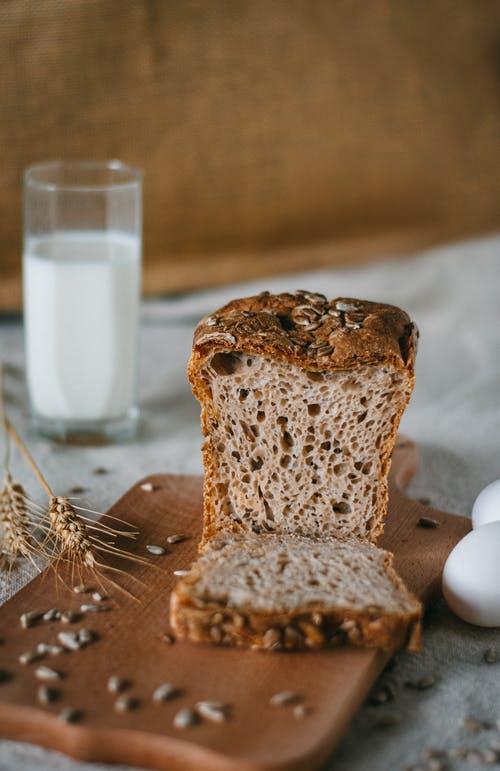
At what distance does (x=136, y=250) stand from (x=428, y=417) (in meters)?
1.34

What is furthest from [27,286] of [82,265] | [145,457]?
[145,457]

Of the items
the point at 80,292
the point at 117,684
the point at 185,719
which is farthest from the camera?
the point at 80,292

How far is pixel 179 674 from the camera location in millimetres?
2008

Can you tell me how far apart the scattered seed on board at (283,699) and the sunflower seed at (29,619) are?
0.62m

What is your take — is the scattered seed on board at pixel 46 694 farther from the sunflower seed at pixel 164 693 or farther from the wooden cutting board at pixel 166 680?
the sunflower seed at pixel 164 693

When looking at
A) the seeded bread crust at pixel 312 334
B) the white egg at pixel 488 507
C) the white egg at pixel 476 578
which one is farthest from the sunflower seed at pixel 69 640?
the white egg at pixel 488 507

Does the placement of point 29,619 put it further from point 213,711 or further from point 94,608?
point 213,711

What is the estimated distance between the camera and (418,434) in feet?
11.8

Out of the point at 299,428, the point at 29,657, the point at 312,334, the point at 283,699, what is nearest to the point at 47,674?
the point at 29,657

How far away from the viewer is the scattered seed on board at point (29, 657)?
204cm

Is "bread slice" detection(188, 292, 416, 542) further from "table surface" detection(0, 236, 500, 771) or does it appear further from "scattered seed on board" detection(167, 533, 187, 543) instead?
"table surface" detection(0, 236, 500, 771)

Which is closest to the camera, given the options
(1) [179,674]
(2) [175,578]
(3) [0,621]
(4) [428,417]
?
(1) [179,674]

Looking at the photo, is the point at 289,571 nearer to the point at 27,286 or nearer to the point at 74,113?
the point at 27,286

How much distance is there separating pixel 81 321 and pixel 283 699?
1757 millimetres
